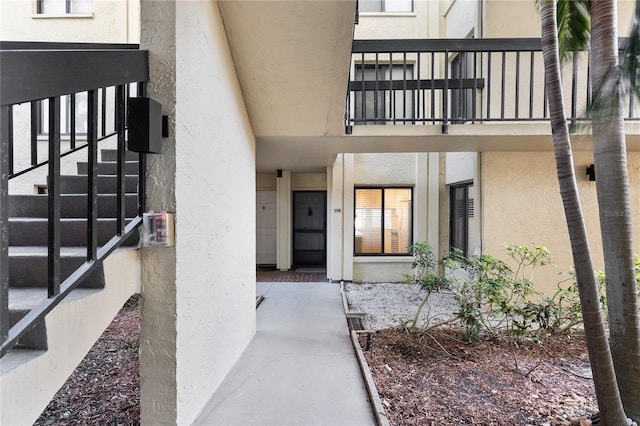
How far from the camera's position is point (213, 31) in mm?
2469

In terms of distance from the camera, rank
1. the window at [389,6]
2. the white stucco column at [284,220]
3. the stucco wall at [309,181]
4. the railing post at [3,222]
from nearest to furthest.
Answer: the railing post at [3,222] < the window at [389,6] < the white stucco column at [284,220] < the stucco wall at [309,181]

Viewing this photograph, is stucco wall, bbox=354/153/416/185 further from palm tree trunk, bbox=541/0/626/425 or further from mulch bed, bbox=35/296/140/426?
mulch bed, bbox=35/296/140/426

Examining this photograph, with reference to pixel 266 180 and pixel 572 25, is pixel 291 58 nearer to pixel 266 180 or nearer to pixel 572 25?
pixel 572 25

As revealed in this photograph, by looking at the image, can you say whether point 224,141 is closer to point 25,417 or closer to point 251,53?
point 251,53

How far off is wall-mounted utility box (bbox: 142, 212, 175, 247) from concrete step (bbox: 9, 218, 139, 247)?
82 mm

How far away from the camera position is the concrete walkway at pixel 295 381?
7.79 feet

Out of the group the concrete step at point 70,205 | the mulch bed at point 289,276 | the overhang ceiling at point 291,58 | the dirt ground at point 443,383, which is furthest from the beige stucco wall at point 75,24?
the mulch bed at point 289,276

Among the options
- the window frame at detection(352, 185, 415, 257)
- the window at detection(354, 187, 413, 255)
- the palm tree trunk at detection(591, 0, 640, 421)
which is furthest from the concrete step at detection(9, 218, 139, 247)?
the window at detection(354, 187, 413, 255)

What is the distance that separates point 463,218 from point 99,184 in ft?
19.7

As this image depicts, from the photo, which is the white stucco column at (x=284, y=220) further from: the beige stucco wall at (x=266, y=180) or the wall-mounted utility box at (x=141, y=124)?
the wall-mounted utility box at (x=141, y=124)

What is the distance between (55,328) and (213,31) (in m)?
2.21

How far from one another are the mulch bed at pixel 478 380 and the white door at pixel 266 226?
206 inches

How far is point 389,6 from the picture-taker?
24.3ft

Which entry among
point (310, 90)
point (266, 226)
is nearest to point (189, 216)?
point (310, 90)
